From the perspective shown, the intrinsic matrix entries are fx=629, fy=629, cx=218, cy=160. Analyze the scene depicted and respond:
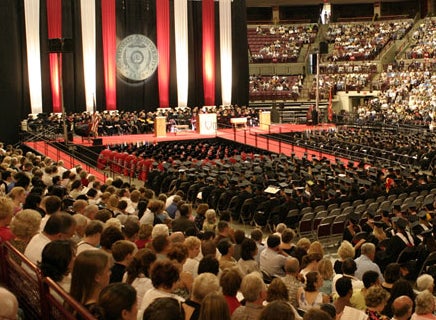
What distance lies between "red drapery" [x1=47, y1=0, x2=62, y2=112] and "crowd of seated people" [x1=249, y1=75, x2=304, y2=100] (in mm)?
13842

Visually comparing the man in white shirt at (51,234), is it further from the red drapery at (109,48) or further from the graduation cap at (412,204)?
the red drapery at (109,48)

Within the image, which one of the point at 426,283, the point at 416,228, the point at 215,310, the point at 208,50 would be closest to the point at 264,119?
the point at 208,50

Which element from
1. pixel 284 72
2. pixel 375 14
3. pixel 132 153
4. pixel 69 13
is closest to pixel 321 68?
pixel 284 72

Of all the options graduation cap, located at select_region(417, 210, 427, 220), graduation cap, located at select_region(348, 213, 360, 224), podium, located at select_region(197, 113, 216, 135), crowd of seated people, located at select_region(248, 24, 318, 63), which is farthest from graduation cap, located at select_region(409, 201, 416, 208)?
crowd of seated people, located at select_region(248, 24, 318, 63)

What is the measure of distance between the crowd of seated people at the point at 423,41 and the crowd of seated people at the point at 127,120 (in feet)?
45.1

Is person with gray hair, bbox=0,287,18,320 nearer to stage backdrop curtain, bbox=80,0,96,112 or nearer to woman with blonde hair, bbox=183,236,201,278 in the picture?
woman with blonde hair, bbox=183,236,201,278

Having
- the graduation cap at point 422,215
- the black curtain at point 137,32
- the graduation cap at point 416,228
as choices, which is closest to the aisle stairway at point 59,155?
the black curtain at point 137,32

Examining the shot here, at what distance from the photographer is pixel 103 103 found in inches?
1181

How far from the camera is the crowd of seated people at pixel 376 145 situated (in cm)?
2025

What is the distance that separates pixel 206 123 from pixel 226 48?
25.7 feet

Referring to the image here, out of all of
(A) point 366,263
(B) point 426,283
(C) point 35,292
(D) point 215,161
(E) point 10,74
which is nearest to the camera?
(C) point 35,292

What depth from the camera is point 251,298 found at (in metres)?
4.55

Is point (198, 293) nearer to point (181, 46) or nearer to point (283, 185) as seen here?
point (283, 185)

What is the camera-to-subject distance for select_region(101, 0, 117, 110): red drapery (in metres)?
29.8
